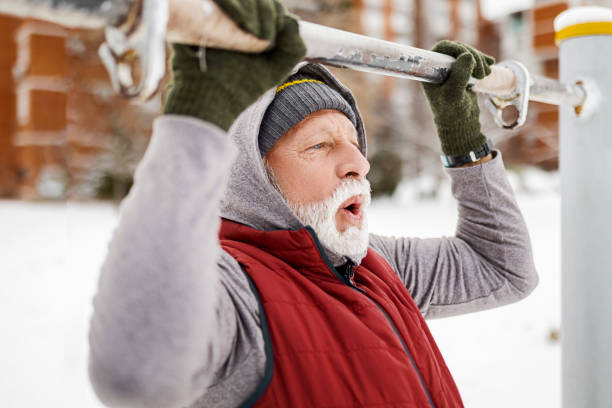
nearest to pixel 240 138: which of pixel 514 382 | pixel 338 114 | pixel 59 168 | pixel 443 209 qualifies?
pixel 338 114

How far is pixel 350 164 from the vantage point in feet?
4.66

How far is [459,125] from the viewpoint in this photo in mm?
1500

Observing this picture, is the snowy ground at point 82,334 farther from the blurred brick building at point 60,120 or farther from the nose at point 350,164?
the blurred brick building at point 60,120

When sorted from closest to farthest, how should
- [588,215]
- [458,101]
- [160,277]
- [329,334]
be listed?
1. [160,277]
2. [329,334]
3. [458,101]
4. [588,215]

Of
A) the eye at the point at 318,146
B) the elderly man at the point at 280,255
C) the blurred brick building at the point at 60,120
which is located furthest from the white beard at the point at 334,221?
the blurred brick building at the point at 60,120

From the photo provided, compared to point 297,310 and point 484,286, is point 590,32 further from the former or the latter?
point 297,310

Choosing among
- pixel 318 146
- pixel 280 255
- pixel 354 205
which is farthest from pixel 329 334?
pixel 318 146

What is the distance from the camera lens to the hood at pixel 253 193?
1296 mm

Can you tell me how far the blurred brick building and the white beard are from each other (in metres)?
11.7

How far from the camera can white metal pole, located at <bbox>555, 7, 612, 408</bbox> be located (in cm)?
145

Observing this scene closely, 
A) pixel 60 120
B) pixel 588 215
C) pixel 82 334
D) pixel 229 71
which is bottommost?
pixel 82 334

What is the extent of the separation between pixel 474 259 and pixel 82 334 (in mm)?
4176

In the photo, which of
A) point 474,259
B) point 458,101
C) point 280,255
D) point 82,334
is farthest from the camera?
point 82,334

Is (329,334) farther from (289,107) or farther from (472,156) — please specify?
(472,156)
